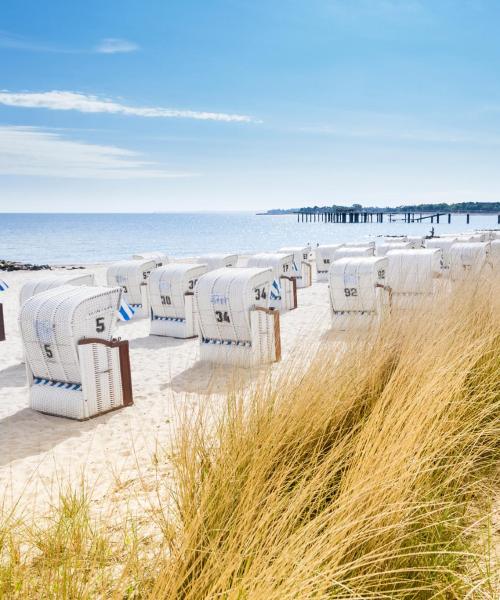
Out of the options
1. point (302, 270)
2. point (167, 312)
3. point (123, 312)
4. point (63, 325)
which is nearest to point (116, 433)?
point (63, 325)

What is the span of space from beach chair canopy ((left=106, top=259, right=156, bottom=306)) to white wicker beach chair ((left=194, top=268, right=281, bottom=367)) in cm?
647

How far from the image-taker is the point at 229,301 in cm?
947

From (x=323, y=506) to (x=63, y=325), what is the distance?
5111 millimetres

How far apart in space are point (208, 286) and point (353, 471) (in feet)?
23.3

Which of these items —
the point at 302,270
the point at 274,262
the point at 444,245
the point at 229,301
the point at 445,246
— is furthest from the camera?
the point at 302,270

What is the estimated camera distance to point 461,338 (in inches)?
176

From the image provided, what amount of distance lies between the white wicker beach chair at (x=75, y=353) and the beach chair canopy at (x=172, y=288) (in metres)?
4.56

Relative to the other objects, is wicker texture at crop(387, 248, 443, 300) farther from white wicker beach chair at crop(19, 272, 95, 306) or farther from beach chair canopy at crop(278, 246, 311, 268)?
Answer: beach chair canopy at crop(278, 246, 311, 268)

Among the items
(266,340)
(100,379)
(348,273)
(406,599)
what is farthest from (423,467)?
(348,273)

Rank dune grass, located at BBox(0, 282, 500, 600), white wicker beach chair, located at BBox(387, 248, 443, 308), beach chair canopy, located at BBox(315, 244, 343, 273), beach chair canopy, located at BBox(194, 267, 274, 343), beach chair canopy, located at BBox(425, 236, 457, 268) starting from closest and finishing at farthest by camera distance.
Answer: dune grass, located at BBox(0, 282, 500, 600), beach chair canopy, located at BBox(194, 267, 274, 343), white wicker beach chair, located at BBox(387, 248, 443, 308), beach chair canopy, located at BBox(425, 236, 457, 268), beach chair canopy, located at BBox(315, 244, 343, 273)

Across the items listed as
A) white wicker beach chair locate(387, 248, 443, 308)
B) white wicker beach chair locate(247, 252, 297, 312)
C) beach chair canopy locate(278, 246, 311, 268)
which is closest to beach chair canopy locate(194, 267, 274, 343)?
white wicker beach chair locate(247, 252, 297, 312)

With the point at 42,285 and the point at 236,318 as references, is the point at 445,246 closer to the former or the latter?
the point at 236,318

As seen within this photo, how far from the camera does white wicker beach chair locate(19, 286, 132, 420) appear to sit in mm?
7207

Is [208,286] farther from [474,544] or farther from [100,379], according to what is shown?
[474,544]
